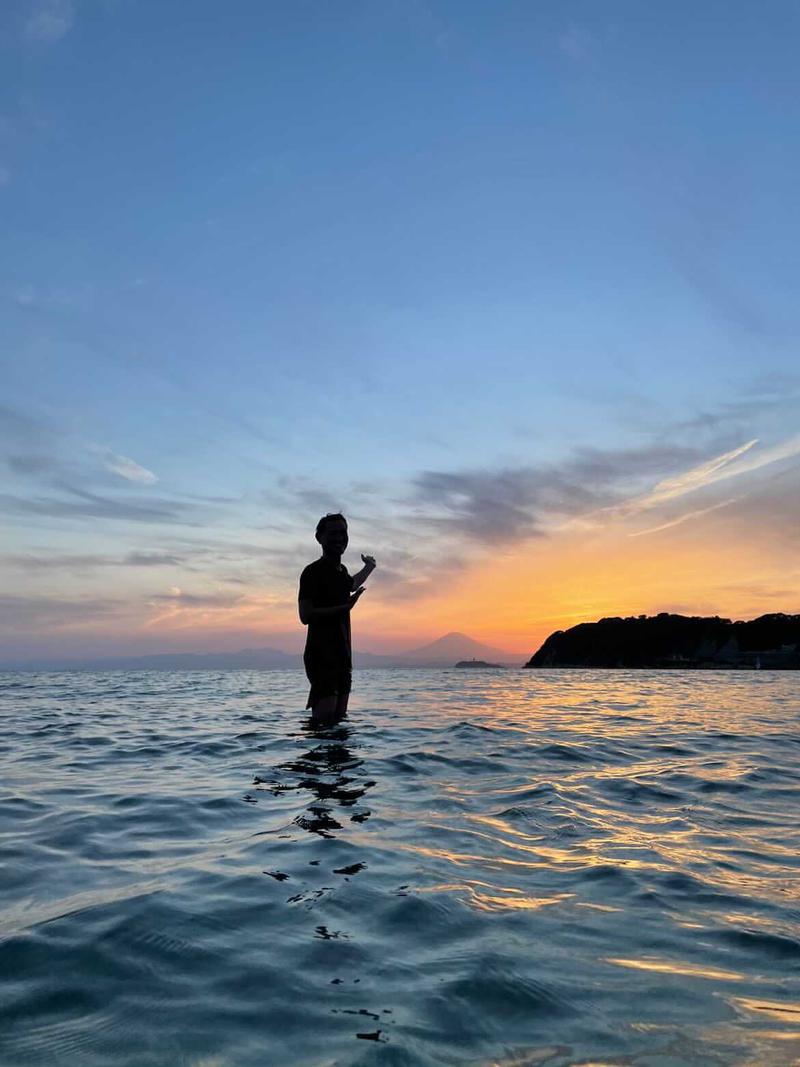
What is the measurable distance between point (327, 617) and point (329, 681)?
124 cm

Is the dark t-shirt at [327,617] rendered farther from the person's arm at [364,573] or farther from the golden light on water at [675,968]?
the golden light on water at [675,968]

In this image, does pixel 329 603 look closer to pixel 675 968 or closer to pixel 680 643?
pixel 675 968

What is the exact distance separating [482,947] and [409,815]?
292 centimetres


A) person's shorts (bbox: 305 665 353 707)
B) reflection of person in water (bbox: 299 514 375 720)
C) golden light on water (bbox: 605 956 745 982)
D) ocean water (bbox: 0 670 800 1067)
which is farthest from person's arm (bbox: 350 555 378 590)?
golden light on water (bbox: 605 956 745 982)

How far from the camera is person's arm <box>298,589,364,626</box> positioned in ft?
36.0

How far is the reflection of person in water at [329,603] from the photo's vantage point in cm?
1108

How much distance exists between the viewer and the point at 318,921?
370 centimetres

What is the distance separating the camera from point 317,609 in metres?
11.0

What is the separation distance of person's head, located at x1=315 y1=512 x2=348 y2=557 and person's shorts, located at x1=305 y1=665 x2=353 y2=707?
6.21 ft

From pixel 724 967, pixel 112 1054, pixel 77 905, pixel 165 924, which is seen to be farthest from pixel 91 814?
pixel 724 967

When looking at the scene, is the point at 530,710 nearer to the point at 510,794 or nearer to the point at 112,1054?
the point at 510,794

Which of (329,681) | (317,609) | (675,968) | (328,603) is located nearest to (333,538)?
(328,603)

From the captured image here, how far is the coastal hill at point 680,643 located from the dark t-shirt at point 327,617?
123667 mm

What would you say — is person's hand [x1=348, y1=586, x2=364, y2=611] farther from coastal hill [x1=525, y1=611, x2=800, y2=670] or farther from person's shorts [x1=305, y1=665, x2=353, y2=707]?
coastal hill [x1=525, y1=611, x2=800, y2=670]
